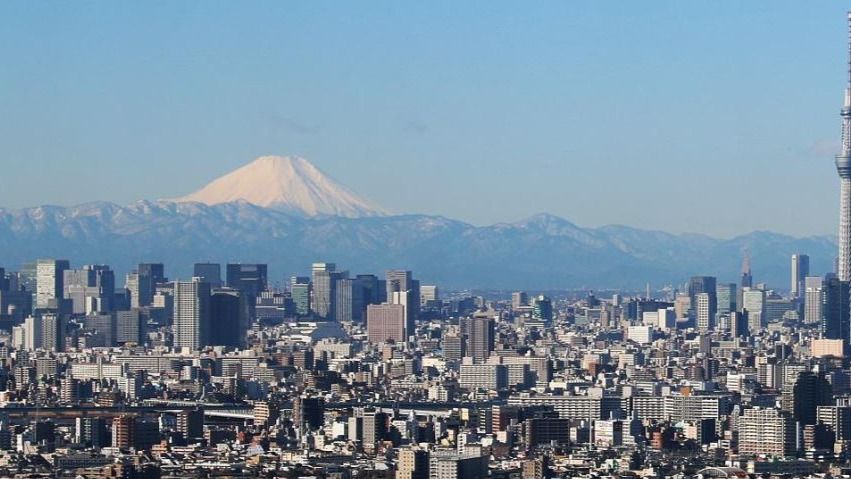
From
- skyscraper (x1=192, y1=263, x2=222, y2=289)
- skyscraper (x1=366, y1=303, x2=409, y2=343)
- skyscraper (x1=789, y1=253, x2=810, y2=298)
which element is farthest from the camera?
skyscraper (x1=789, y1=253, x2=810, y2=298)

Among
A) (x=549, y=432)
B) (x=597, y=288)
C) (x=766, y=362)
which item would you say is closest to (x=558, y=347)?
(x=766, y=362)

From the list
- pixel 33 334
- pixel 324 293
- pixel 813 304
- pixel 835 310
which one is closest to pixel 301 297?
pixel 324 293

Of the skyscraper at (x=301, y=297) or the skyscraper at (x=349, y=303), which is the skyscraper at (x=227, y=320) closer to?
the skyscraper at (x=349, y=303)

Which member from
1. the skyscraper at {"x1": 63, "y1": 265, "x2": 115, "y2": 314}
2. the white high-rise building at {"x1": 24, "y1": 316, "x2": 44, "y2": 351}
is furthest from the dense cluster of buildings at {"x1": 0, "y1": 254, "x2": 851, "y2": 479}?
the skyscraper at {"x1": 63, "y1": 265, "x2": 115, "y2": 314}

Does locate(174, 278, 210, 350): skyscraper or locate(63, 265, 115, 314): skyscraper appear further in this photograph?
locate(63, 265, 115, 314): skyscraper

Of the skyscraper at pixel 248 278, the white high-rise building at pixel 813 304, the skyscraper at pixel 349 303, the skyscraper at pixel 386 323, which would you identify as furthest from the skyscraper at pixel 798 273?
the skyscraper at pixel 386 323

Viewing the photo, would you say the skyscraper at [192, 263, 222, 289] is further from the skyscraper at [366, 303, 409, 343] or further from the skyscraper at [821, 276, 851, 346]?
the skyscraper at [821, 276, 851, 346]

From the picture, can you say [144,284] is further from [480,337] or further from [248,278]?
[480,337]

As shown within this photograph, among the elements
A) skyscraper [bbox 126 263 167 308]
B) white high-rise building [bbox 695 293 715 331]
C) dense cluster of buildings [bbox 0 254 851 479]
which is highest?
skyscraper [bbox 126 263 167 308]
